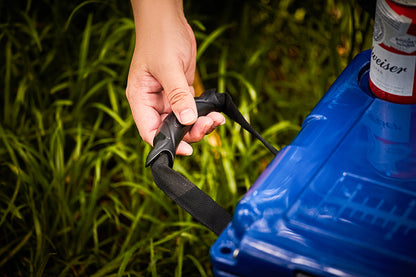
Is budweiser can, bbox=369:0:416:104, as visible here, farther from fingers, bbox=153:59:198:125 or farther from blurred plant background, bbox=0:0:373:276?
blurred plant background, bbox=0:0:373:276

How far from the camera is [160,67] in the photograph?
0.78 m

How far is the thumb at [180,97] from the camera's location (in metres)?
0.67

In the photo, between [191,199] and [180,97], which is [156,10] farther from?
[191,199]

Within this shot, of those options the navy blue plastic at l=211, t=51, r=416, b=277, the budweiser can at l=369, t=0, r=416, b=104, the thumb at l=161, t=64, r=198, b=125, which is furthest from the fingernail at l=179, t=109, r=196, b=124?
the budweiser can at l=369, t=0, r=416, b=104

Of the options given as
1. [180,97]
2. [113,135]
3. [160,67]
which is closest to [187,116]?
[180,97]

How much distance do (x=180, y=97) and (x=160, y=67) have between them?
108 millimetres

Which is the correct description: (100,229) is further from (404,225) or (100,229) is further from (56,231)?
(404,225)

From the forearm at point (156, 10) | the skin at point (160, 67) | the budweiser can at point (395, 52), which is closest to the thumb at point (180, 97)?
the skin at point (160, 67)

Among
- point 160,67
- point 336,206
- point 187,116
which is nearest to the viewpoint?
point 336,206

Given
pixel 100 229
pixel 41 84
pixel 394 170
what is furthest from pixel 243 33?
pixel 394 170

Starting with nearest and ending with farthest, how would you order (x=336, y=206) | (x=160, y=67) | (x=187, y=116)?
(x=336, y=206)
(x=187, y=116)
(x=160, y=67)

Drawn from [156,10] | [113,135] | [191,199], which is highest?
[156,10]

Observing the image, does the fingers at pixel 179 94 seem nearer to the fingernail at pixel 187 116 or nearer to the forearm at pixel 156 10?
the fingernail at pixel 187 116

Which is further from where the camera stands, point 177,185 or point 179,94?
point 179,94
